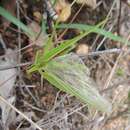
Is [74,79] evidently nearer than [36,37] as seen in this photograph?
Yes

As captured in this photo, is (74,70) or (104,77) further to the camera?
(104,77)

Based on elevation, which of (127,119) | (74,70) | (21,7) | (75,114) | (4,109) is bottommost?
(127,119)

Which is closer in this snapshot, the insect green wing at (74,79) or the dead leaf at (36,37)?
the insect green wing at (74,79)

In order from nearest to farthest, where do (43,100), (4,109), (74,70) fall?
(74,70), (4,109), (43,100)

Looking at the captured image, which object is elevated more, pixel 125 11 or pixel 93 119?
pixel 125 11

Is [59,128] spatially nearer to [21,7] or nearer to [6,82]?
[6,82]

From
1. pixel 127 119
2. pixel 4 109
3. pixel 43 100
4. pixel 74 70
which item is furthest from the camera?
pixel 127 119

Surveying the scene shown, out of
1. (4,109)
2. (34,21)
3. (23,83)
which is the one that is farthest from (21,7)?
(4,109)

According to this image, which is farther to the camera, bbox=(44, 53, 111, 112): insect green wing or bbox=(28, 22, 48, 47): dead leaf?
bbox=(28, 22, 48, 47): dead leaf
